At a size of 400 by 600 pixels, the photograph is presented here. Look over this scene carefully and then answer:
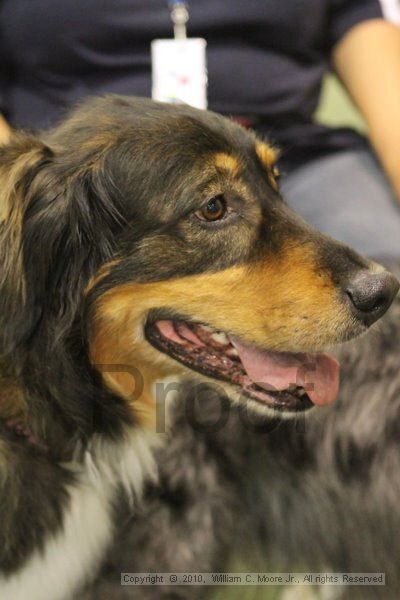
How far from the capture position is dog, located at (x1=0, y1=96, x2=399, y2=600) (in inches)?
48.0

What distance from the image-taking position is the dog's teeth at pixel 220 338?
1299 millimetres

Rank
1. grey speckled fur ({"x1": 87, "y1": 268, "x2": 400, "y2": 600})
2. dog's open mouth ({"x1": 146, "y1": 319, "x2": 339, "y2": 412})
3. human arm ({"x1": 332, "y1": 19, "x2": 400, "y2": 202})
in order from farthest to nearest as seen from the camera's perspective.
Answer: human arm ({"x1": 332, "y1": 19, "x2": 400, "y2": 202}), grey speckled fur ({"x1": 87, "y1": 268, "x2": 400, "y2": 600}), dog's open mouth ({"x1": 146, "y1": 319, "x2": 339, "y2": 412})

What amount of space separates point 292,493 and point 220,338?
1.61ft

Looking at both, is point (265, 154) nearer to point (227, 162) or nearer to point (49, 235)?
point (227, 162)

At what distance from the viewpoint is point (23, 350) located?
122 centimetres

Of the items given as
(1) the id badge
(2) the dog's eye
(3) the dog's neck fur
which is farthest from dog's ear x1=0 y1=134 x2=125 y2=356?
(1) the id badge

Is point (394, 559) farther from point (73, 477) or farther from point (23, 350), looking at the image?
point (23, 350)

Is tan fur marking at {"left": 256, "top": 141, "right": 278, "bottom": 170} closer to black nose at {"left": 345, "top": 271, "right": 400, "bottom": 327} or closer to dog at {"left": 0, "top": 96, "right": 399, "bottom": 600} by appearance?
dog at {"left": 0, "top": 96, "right": 399, "bottom": 600}

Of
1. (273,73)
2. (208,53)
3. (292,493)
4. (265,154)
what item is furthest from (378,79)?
(292,493)

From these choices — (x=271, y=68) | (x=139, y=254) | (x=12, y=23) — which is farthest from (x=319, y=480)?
(x=12, y=23)

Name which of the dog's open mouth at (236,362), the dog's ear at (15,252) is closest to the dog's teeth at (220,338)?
the dog's open mouth at (236,362)

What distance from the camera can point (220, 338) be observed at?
1.30 metres

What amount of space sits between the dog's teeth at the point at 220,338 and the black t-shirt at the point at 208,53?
859mm

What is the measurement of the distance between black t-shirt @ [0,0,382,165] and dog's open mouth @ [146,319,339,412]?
856mm
